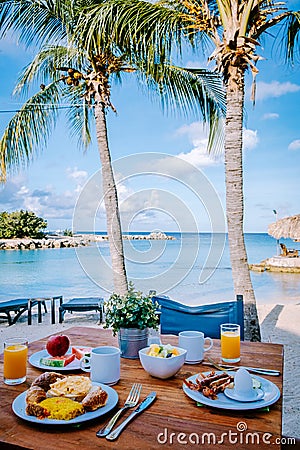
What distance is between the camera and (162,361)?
140 centimetres

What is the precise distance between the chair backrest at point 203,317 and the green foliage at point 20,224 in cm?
2233

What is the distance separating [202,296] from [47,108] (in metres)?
7.59

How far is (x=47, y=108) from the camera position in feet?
19.1

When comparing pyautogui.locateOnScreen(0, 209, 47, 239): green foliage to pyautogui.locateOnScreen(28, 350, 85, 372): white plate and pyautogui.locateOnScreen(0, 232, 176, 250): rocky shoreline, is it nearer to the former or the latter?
pyautogui.locateOnScreen(0, 232, 176, 250): rocky shoreline

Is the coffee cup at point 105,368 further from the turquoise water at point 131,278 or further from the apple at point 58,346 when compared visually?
the turquoise water at point 131,278

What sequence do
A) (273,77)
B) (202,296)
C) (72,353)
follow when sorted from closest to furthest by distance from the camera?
→ (72,353), (273,77), (202,296)

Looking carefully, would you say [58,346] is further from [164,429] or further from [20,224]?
[20,224]

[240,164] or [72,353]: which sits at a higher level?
[240,164]

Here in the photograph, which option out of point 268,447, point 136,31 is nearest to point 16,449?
point 268,447

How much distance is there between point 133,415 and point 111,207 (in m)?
3.96

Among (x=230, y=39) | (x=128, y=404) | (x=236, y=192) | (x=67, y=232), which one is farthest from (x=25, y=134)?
(x=67, y=232)

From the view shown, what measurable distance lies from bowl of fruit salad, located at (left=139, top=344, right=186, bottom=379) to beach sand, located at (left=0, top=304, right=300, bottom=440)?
0.86 m

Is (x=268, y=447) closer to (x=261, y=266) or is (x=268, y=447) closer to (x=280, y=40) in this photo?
(x=280, y=40)

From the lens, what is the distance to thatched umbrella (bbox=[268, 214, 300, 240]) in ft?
50.5
